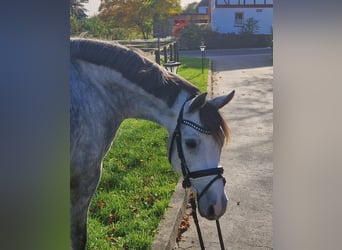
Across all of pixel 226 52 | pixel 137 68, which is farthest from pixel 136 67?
pixel 226 52

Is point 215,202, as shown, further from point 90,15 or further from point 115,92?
point 90,15

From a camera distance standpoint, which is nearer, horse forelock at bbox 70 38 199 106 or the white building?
horse forelock at bbox 70 38 199 106

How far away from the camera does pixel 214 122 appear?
59.5 inches

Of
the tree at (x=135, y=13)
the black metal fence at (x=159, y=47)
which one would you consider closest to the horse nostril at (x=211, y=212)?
the black metal fence at (x=159, y=47)

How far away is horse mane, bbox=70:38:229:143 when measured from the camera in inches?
62.1

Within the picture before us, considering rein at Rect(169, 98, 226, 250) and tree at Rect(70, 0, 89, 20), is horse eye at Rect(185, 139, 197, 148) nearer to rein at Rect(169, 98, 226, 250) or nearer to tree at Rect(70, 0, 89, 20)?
rein at Rect(169, 98, 226, 250)

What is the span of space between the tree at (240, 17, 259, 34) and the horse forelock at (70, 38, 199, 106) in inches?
17.4

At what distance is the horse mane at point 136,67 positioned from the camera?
5.17 feet

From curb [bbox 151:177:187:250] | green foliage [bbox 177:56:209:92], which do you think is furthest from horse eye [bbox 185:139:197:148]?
curb [bbox 151:177:187:250]

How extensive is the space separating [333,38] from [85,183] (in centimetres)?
113

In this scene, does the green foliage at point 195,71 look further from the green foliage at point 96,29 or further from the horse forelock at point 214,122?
the green foliage at point 96,29

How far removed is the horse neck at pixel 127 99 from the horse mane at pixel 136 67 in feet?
0.07

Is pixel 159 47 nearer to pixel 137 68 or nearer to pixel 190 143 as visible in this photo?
pixel 137 68

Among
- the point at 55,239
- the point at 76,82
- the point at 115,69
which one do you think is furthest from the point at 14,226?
the point at 115,69
